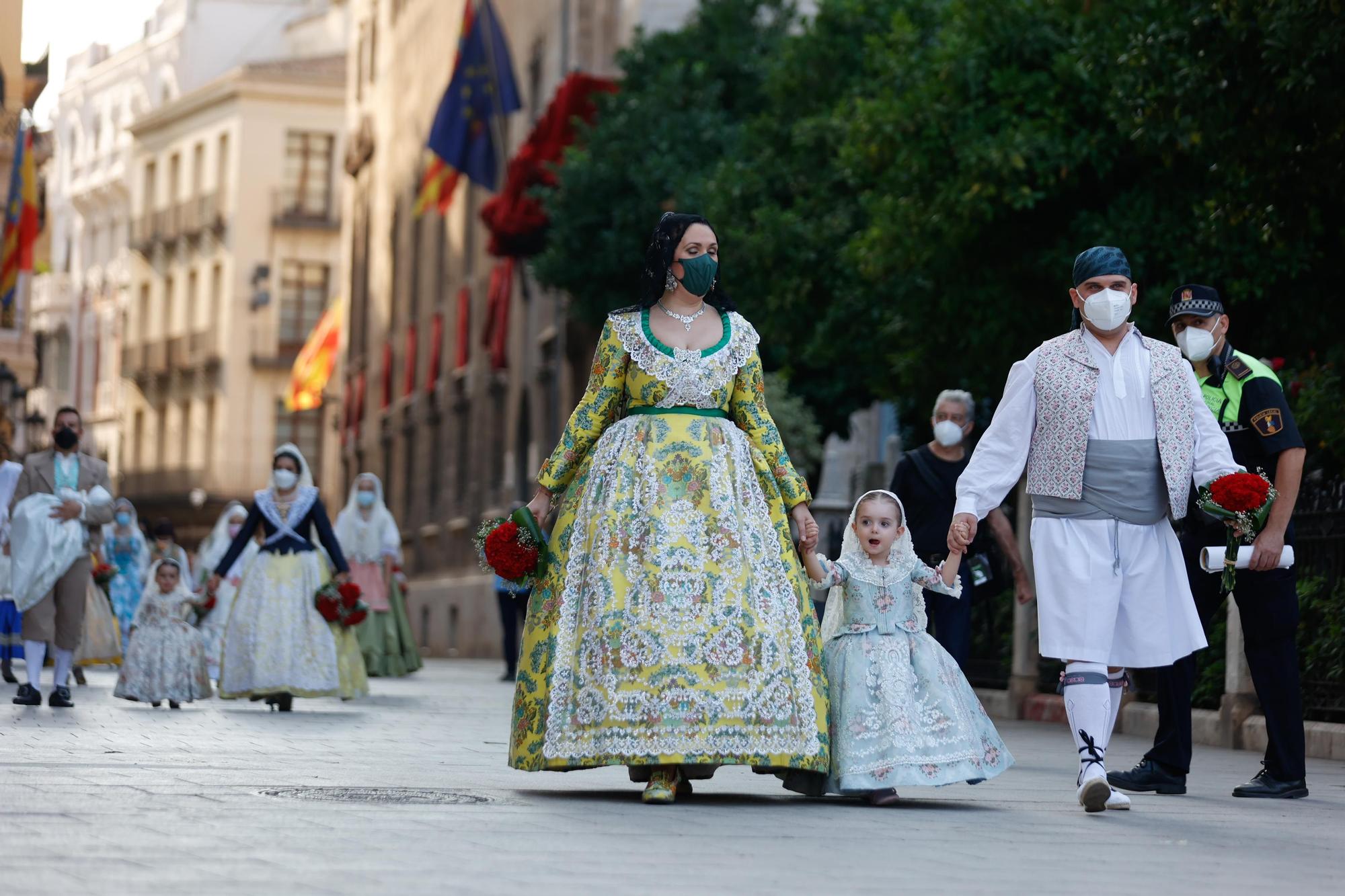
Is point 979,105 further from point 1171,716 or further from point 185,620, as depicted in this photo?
point 1171,716

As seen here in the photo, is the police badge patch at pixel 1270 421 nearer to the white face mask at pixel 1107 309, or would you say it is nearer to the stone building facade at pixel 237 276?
the white face mask at pixel 1107 309

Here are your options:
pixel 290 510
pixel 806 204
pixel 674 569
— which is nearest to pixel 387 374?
pixel 806 204

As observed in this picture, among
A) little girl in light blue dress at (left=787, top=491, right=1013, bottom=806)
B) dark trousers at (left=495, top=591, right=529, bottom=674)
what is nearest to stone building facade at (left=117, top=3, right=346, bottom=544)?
dark trousers at (left=495, top=591, right=529, bottom=674)

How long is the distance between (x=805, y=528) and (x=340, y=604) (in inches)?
323

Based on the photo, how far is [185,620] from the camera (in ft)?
56.5

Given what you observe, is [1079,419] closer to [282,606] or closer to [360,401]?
[282,606]

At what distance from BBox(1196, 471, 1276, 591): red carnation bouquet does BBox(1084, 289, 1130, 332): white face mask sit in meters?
0.69

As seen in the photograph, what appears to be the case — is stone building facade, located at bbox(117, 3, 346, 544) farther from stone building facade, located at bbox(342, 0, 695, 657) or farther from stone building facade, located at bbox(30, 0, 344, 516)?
stone building facade, located at bbox(342, 0, 695, 657)

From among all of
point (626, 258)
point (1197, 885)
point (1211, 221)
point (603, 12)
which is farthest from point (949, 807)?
point (603, 12)

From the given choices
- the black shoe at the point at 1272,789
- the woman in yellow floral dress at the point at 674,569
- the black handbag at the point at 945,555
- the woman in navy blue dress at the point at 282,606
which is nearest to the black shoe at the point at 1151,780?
the black shoe at the point at 1272,789

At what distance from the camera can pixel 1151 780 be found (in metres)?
9.89

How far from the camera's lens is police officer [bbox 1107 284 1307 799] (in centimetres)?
972

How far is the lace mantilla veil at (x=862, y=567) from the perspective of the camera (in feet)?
30.0

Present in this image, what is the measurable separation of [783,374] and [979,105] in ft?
23.6
